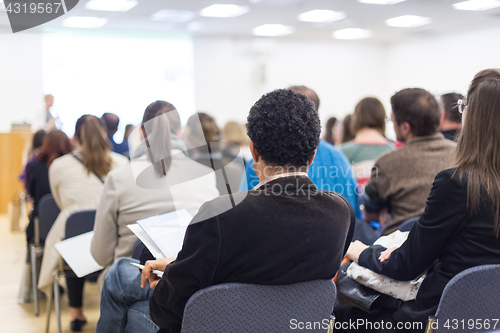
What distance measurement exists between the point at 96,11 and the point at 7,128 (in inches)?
110

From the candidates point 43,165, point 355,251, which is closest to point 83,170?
point 43,165

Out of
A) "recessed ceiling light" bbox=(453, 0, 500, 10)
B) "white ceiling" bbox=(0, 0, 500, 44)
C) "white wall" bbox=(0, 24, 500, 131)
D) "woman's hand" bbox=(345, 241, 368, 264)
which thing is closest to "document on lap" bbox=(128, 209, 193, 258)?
"woman's hand" bbox=(345, 241, 368, 264)

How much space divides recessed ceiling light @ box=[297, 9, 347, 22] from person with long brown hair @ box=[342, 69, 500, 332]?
6990 millimetres

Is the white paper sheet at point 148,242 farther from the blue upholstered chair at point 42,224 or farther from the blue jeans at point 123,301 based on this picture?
the blue upholstered chair at point 42,224

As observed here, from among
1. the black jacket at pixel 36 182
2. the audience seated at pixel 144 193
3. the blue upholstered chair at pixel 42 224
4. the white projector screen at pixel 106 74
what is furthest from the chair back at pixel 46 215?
the white projector screen at pixel 106 74

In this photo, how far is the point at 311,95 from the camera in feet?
6.41

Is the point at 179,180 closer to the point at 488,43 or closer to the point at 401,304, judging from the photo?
the point at 401,304

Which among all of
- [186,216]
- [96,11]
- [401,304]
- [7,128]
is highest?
[96,11]

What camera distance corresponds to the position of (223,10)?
7586mm

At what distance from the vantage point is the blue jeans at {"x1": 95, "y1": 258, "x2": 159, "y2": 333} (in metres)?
1.57

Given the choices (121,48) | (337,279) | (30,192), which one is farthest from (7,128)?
(337,279)

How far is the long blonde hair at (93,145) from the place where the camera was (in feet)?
8.82

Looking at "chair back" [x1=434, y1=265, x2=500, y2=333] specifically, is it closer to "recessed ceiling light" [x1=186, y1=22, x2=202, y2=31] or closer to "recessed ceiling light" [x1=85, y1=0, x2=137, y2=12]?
"recessed ceiling light" [x1=85, y1=0, x2=137, y2=12]

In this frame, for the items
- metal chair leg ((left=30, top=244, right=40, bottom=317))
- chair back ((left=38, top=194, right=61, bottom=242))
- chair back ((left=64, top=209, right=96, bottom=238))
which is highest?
chair back ((left=64, top=209, right=96, bottom=238))
